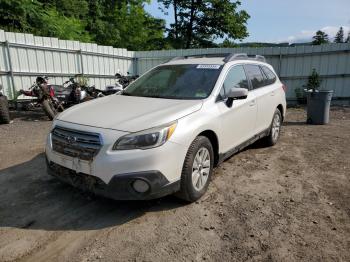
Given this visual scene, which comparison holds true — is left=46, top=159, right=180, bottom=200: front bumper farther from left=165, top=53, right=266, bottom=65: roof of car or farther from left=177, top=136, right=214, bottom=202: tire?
left=165, top=53, right=266, bottom=65: roof of car

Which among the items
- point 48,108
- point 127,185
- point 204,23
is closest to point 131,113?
point 127,185

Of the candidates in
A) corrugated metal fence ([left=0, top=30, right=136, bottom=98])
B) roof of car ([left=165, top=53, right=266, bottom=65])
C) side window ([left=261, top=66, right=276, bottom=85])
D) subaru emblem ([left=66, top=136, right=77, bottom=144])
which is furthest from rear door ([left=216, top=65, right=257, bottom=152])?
corrugated metal fence ([left=0, top=30, right=136, bottom=98])

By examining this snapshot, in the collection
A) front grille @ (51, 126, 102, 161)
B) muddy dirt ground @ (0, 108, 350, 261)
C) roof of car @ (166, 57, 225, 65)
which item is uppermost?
roof of car @ (166, 57, 225, 65)

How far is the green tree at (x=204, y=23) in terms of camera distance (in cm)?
2473

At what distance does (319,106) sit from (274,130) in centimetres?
335

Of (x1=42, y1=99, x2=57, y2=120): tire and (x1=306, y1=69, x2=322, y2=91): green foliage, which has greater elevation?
(x1=306, y1=69, x2=322, y2=91): green foliage

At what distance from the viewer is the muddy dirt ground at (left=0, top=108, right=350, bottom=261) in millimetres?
2865

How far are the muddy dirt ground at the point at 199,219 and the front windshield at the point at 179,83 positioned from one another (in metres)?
1.36

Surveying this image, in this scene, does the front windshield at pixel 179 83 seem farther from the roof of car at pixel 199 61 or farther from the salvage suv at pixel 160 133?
the roof of car at pixel 199 61

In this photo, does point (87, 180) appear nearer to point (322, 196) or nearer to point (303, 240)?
point (303, 240)

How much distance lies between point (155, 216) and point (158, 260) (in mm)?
779

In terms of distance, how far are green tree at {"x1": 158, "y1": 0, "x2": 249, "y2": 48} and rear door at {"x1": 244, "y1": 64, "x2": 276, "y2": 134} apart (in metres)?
20.6

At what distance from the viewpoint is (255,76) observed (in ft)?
17.8

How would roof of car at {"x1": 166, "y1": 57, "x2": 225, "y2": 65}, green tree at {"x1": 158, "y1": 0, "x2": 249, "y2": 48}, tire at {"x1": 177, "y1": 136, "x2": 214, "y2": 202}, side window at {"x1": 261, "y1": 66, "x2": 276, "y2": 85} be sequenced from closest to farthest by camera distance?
tire at {"x1": 177, "y1": 136, "x2": 214, "y2": 202}
roof of car at {"x1": 166, "y1": 57, "x2": 225, "y2": 65}
side window at {"x1": 261, "y1": 66, "x2": 276, "y2": 85}
green tree at {"x1": 158, "y1": 0, "x2": 249, "y2": 48}
